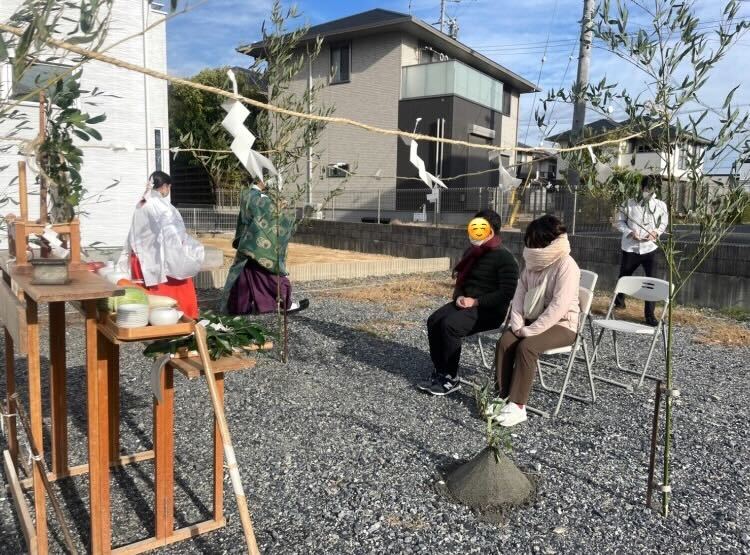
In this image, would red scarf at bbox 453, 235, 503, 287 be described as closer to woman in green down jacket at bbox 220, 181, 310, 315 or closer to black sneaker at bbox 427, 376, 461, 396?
black sneaker at bbox 427, 376, 461, 396

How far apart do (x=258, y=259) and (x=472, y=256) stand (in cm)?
235

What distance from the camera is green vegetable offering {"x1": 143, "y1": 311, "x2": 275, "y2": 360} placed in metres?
2.28

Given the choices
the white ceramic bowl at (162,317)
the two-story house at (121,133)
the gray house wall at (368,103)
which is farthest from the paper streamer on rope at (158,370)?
the gray house wall at (368,103)

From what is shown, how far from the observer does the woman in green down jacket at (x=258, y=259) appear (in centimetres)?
579

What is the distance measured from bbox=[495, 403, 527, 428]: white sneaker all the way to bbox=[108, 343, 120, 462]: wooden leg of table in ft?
7.25

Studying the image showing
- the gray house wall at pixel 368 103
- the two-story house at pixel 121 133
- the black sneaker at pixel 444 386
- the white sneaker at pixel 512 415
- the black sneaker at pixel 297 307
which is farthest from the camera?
the gray house wall at pixel 368 103

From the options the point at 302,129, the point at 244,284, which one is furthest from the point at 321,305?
the point at 302,129

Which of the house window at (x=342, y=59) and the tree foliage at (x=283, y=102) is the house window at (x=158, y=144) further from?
the house window at (x=342, y=59)

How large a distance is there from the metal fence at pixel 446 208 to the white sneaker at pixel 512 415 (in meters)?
2.61

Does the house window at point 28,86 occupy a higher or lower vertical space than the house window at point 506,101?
lower

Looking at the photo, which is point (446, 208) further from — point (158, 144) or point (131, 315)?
point (131, 315)

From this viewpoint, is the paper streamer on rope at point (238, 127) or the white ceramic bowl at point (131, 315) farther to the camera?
the paper streamer on rope at point (238, 127)

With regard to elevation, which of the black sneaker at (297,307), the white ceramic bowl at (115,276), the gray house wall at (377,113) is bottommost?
the black sneaker at (297,307)

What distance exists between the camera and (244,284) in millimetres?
6098
